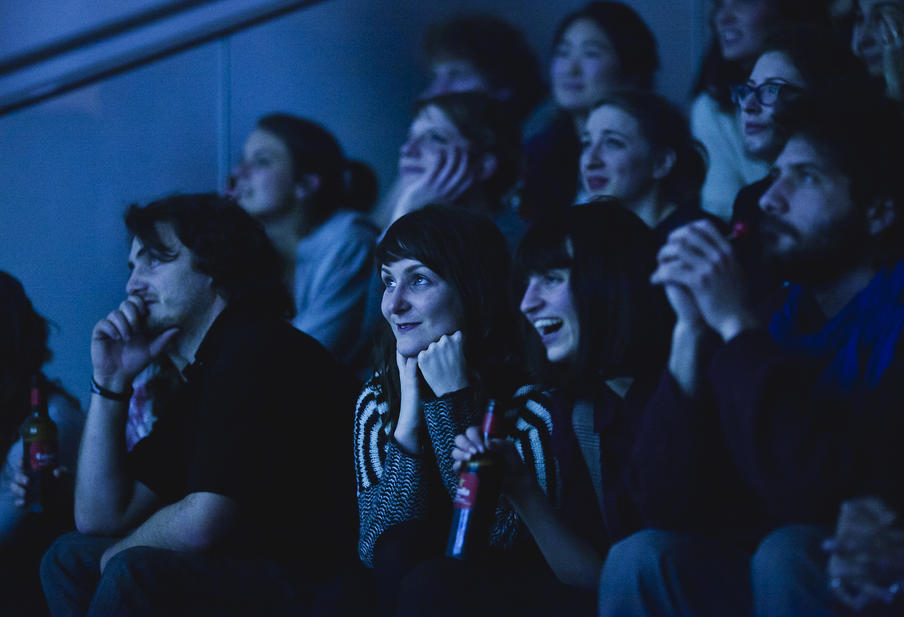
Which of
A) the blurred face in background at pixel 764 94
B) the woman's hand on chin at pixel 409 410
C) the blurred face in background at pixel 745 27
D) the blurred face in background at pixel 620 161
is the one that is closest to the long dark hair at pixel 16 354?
the woman's hand on chin at pixel 409 410

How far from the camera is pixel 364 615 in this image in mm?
1996

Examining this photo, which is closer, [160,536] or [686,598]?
[686,598]

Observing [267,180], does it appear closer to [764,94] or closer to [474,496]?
[764,94]

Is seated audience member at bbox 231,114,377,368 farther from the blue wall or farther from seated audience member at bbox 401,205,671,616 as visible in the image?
seated audience member at bbox 401,205,671,616

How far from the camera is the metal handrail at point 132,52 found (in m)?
3.37

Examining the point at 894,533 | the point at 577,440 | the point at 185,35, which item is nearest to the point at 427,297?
the point at 577,440

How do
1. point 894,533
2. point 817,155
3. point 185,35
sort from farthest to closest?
point 185,35 < point 817,155 < point 894,533

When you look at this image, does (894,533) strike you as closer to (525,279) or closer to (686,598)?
(686,598)

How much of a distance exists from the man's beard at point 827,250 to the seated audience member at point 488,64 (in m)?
1.67

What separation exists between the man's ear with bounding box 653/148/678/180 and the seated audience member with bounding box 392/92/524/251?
1.38 feet

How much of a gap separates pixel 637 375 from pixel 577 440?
6.1 inches

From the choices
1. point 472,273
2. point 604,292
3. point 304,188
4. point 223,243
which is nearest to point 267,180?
point 304,188

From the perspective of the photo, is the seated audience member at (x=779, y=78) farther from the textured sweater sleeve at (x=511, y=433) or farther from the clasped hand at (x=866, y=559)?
the clasped hand at (x=866, y=559)

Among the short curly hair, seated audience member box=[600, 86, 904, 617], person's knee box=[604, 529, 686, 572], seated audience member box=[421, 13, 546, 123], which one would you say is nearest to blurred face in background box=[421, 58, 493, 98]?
seated audience member box=[421, 13, 546, 123]
